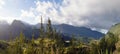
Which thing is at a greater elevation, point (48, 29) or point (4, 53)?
point (48, 29)

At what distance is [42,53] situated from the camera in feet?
143

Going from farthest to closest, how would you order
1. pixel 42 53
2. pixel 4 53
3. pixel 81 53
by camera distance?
pixel 81 53
pixel 4 53
pixel 42 53

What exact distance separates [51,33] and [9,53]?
15463 mm

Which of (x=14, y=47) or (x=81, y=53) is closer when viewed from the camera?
(x=14, y=47)

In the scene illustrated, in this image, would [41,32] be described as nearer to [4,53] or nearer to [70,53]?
[4,53]

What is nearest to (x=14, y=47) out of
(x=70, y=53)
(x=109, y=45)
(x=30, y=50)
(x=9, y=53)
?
(x=9, y=53)

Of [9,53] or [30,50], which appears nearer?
[30,50]

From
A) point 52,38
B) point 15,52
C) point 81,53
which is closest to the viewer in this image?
point 52,38

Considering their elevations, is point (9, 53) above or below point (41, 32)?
below

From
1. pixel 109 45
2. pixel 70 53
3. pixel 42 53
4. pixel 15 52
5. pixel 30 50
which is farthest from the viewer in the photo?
pixel 109 45

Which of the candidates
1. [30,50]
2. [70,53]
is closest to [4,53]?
[30,50]

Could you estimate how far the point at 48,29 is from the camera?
148 ft

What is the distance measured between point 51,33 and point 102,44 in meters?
108

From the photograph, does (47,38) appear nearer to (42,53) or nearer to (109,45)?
(42,53)
